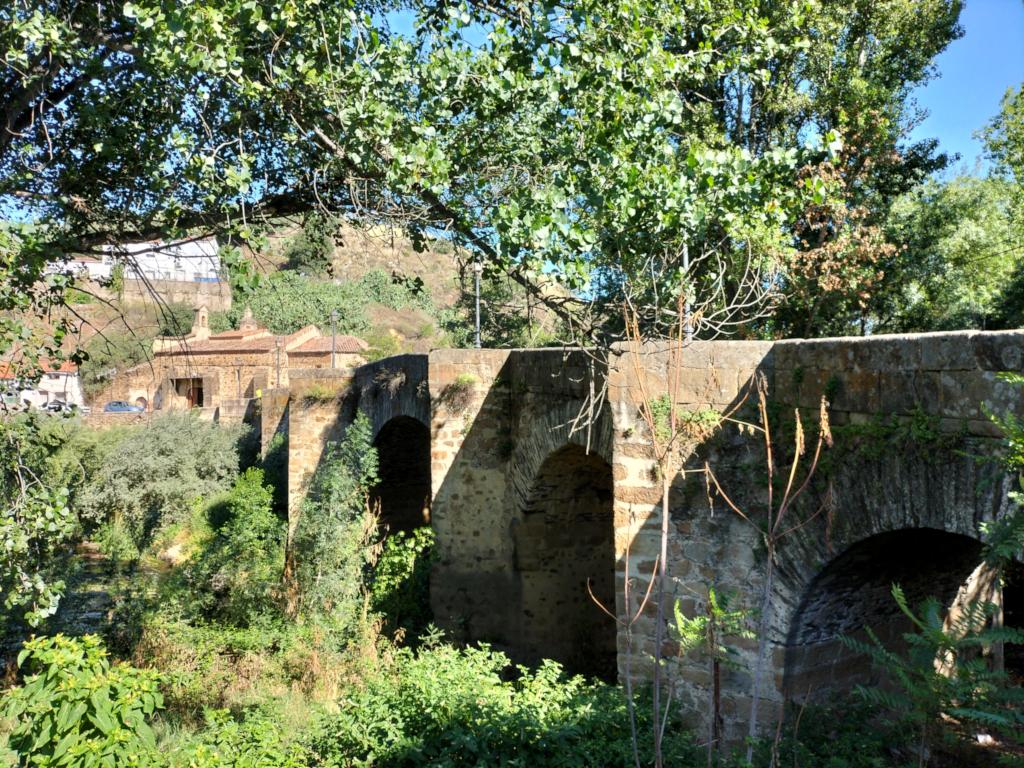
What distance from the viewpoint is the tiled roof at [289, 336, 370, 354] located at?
121 ft

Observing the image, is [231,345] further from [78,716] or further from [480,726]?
[78,716]

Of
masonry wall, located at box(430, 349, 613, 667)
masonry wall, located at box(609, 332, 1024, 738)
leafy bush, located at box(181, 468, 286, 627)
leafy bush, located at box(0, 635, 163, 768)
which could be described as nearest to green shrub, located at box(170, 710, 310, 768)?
leafy bush, located at box(0, 635, 163, 768)

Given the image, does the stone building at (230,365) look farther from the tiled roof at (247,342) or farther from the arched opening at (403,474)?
the arched opening at (403,474)

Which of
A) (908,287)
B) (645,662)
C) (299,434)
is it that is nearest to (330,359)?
(299,434)

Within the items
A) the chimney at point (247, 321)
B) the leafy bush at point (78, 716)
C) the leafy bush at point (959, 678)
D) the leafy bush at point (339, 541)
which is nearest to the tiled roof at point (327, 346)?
the chimney at point (247, 321)

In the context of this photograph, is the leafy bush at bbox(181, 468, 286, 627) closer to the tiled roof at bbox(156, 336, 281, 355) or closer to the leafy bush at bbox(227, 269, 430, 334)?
the tiled roof at bbox(156, 336, 281, 355)

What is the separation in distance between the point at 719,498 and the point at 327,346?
3371 cm

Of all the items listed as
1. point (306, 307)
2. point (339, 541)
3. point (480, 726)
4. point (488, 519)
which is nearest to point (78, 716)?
point (480, 726)

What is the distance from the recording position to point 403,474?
14555mm

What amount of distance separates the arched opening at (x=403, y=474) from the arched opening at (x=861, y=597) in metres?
8.16

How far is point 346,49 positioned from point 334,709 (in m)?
5.78

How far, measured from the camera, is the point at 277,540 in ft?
44.5

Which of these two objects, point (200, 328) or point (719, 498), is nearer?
point (719, 498)

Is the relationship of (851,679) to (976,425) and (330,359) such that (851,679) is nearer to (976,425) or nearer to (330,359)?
(976,425)
